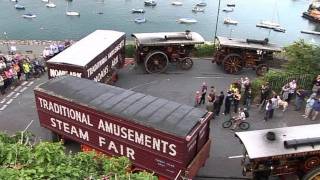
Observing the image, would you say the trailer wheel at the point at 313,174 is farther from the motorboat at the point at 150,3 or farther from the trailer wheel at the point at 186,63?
the motorboat at the point at 150,3

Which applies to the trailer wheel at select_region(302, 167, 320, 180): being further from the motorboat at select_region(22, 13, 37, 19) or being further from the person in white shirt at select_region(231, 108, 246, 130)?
the motorboat at select_region(22, 13, 37, 19)

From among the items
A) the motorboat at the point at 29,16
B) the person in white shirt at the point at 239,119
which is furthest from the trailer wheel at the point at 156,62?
the motorboat at the point at 29,16

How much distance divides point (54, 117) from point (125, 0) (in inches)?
2400

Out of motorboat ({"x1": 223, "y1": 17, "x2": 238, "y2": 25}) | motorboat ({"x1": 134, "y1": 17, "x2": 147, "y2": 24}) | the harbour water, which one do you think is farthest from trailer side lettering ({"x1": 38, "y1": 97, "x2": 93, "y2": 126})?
motorboat ({"x1": 223, "y1": 17, "x2": 238, "y2": 25})

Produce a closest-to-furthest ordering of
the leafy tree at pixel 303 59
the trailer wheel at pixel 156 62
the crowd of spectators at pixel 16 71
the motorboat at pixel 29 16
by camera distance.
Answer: the leafy tree at pixel 303 59 → the crowd of spectators at pixel 16 71 → the trailer wheel at pixel 156 62 → the motorboat at pixel 29 16

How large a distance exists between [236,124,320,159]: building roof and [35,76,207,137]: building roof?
5.91 ft

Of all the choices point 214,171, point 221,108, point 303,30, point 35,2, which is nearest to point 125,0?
point 35,2

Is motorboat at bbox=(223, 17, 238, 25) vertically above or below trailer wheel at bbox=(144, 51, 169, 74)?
below

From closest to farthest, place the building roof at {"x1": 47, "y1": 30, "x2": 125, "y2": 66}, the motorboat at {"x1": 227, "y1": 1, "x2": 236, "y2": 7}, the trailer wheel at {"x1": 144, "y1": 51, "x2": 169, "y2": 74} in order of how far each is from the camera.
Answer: the building roof at {"x1": 47, "y1": 30, "x2": 125, "y2": 66} → the trailer wheel at {"x1": 144, "y1": 51, "x2": 169, "y2": 74} → the motorboat at {"x1": 227, "y1": 1, "x2": 236, "y2": 7}

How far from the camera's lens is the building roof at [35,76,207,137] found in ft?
43.6

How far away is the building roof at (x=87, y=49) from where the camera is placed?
19.2 metres

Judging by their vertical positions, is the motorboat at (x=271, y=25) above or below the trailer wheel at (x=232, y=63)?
below

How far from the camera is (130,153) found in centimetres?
1423

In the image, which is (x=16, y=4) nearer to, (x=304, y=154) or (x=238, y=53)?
(x=238, y=53)
